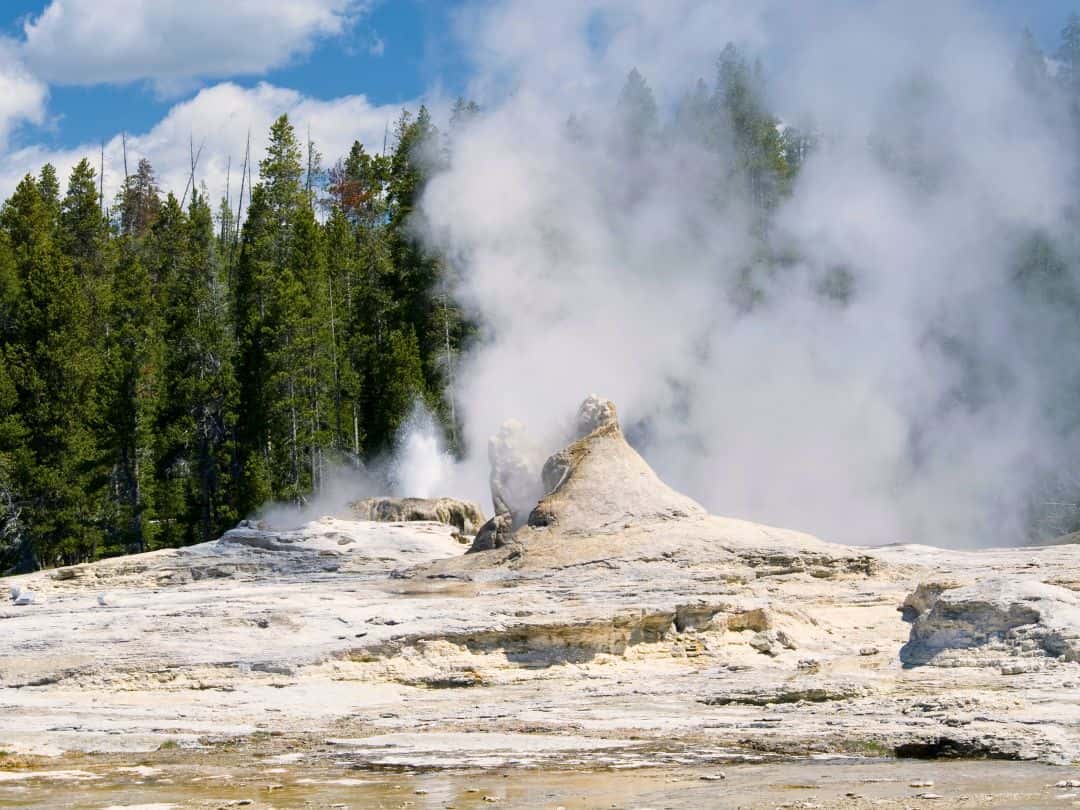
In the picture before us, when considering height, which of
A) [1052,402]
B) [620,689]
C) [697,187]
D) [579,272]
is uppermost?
[697,187]

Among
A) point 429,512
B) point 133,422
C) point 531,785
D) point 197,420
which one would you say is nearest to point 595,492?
point 429,512

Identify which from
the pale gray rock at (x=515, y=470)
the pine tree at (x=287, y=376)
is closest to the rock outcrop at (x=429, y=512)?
the pale gray rock at (x=515, y=470)

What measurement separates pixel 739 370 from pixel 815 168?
876 cm

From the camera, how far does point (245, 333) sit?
41.0 m

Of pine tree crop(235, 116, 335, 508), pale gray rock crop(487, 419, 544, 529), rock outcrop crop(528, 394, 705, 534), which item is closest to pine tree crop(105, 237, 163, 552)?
pine tree crop(235, 116, 335, 508)

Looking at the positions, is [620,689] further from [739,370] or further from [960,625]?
[739,370]

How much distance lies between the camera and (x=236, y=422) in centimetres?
3984

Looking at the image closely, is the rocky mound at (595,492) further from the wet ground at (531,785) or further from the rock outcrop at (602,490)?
the wet ground at (531,785)

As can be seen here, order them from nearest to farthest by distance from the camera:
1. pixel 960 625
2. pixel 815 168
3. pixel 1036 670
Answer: pixel 1036 670 < pixel 960 625 < pixel 815 168

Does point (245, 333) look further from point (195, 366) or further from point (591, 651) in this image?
point (591, 651)

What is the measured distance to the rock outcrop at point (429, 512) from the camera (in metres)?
22.9

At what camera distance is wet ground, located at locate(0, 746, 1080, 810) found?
861 cm

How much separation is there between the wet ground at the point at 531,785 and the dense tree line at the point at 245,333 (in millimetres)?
25410

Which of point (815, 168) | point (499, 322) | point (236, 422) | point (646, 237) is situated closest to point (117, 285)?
point (236, 422)
